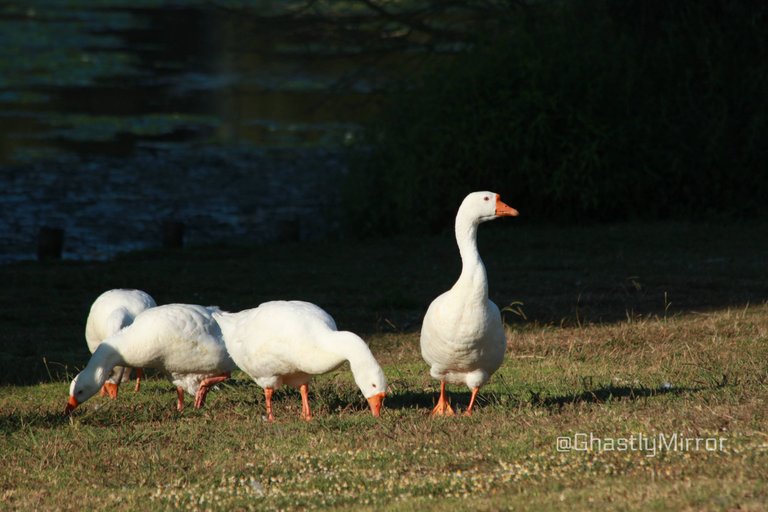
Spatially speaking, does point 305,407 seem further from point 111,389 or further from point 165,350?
point 111,389

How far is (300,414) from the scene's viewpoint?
7.81 metres

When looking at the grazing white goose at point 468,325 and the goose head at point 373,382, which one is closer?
the goose head at point 373,382

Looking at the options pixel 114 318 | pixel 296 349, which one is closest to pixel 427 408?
pixel 296 349

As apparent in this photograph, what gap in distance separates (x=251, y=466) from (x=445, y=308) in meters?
1.71

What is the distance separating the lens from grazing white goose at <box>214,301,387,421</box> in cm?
702

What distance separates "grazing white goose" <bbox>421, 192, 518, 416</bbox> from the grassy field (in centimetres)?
31

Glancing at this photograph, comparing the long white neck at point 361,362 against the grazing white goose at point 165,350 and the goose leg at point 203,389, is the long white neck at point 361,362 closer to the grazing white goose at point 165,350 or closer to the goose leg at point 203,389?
the grazing white goose at point 165,350

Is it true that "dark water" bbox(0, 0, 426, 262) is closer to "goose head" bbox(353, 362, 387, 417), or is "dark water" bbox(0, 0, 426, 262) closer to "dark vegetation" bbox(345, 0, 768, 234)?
"dark vegetation" bbox(345, 0, 768, 234)

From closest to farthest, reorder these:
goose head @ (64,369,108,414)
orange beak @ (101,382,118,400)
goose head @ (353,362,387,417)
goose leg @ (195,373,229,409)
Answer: goose head @ (353,362,387,417) → goose head @ (64,369,108,414) → goose leg @ (195,373,229,409) → orange beak @ (101,382,118,400)

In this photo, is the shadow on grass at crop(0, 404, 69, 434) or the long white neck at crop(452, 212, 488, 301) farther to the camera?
the shadow on grass at crop(0, 404, 69, 434)

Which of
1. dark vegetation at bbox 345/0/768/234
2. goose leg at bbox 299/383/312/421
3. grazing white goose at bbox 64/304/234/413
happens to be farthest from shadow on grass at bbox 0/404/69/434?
dark vegetation at bbox 345/0/768/234

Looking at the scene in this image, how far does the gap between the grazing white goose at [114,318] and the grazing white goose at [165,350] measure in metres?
0.70

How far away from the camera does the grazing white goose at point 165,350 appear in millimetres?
7879

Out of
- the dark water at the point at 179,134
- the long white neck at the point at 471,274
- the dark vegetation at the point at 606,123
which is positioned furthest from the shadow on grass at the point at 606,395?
the dark water at the point at 179,134
